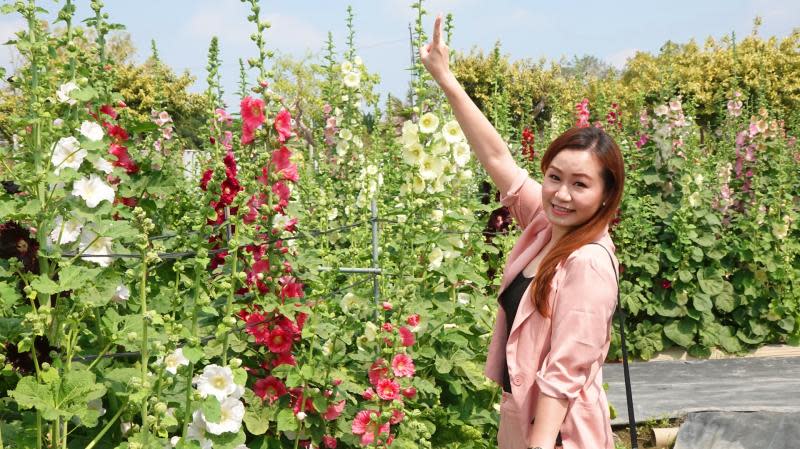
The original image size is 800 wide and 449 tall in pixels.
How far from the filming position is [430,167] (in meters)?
3.10

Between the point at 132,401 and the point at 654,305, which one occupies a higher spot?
the point at 132,401

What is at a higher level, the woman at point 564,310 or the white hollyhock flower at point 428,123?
the white hollyhock flower at point 428,123

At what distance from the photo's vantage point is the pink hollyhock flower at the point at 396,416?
8.18 ft

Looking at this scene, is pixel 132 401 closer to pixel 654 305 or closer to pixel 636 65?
pixel 654 305

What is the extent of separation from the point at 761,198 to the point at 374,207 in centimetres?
432

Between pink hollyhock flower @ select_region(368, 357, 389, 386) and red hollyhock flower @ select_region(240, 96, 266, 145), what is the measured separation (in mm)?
822

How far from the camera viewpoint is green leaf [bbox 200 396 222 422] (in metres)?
1.80

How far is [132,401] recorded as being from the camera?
5.72 feet

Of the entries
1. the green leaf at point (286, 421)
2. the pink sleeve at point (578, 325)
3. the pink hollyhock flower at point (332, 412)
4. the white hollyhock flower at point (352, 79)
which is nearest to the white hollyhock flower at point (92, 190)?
the green leaf at point (286, 421)

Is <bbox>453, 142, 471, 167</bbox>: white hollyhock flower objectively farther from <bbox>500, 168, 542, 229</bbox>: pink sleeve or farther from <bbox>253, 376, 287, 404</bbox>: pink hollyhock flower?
<bbox>253, 376, 287, 404</bbox>: pink hollyhock flower

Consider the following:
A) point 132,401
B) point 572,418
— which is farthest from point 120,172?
point 572,418

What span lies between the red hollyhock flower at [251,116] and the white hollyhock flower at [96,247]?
0.51m

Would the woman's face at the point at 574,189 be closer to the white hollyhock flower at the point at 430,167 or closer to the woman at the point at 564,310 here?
the woman at the point at 564,310

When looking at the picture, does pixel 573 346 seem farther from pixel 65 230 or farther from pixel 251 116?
pixel 65 230
